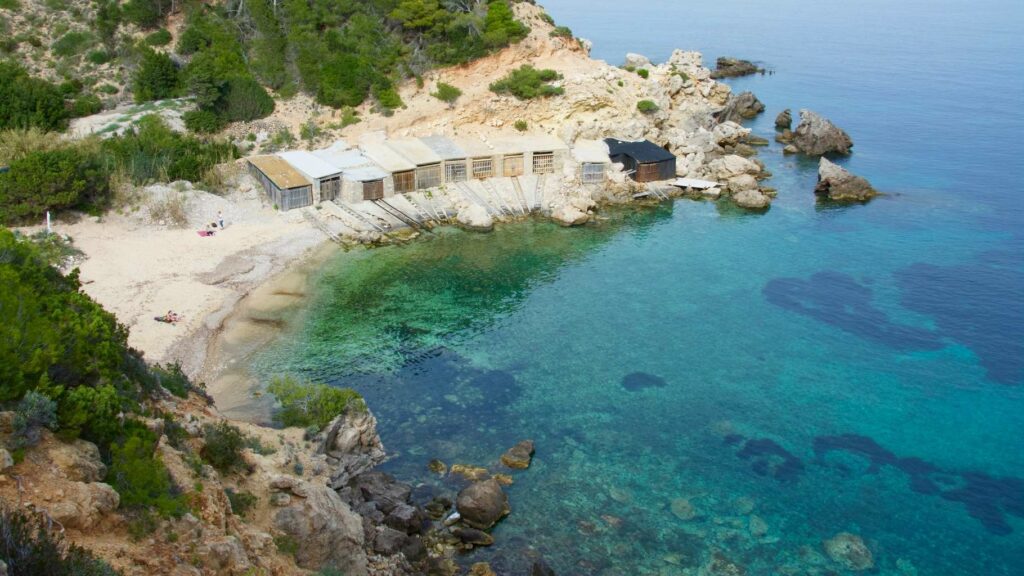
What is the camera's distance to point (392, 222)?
51.5m

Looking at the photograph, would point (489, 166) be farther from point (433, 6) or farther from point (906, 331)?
point (906, 331)

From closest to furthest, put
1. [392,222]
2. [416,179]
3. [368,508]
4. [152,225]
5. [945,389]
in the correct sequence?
[368,508]
[945,389]
[152,225]
[392,222]
[416,179]

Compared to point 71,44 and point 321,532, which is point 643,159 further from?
point 71,44

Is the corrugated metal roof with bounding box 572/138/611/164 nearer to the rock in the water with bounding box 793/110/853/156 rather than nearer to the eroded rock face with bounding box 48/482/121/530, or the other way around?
the rock in the water with bounding box 793/110/853/156

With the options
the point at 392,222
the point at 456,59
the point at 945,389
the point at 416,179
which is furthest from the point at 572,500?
the point at 456,59

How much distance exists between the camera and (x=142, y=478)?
17.0 m

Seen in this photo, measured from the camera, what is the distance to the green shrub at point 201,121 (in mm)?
59062

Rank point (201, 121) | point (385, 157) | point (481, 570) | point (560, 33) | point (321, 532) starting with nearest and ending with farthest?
point (321, 532)
point (481, 570)
point (385, 157)
point (201, 121)
point (560, 33)

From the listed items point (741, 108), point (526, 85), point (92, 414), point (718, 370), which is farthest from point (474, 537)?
point (741, 108)

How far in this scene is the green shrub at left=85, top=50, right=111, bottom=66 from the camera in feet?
211

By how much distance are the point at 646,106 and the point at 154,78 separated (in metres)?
41.3

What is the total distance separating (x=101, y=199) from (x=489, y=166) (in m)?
26.4

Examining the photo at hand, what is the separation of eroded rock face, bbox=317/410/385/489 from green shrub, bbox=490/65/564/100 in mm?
40017

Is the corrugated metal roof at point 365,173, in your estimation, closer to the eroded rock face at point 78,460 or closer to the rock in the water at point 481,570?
the rock in the water at point 481,570
